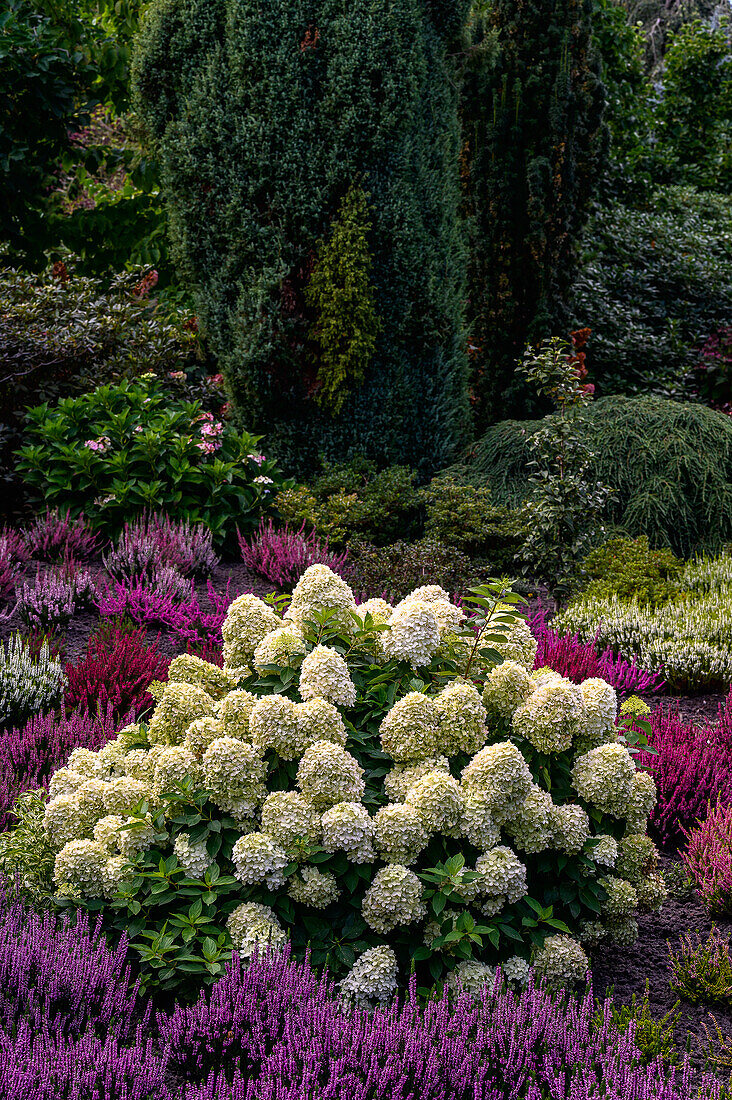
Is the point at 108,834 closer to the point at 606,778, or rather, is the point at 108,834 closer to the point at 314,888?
the point at 314,888

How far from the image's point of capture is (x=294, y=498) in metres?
7.03

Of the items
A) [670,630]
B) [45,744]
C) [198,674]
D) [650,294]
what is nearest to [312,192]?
[670,630]

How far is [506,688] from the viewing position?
2.92 m

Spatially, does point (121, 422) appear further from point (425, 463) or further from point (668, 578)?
point (668, 578)

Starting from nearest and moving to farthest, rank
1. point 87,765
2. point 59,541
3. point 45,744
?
point 87,765 < point 45,744 < point 59,541

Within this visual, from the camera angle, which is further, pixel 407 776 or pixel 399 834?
pixel 407 776

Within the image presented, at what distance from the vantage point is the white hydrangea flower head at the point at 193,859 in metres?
2.62

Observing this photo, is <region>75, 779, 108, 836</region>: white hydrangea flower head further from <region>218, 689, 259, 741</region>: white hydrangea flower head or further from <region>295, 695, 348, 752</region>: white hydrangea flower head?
<region>295, 695, 348, 752</region>: white hydrangea flower head

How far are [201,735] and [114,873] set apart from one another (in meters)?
0.45

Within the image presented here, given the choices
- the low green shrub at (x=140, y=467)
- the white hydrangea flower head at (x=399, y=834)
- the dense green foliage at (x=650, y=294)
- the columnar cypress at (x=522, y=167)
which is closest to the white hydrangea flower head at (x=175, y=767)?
the white hydrangea flower head at (x=399, y=834)

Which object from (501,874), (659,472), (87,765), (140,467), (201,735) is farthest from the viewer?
(659,472)

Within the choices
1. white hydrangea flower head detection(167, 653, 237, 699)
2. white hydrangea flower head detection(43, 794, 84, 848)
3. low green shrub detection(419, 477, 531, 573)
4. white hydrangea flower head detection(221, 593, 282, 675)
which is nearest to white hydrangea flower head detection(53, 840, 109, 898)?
white hydrangea flower head detection(43, 794, 84, 848)

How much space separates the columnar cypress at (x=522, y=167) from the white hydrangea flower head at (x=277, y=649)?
770cm

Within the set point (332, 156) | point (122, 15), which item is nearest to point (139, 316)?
point (332, 156)
